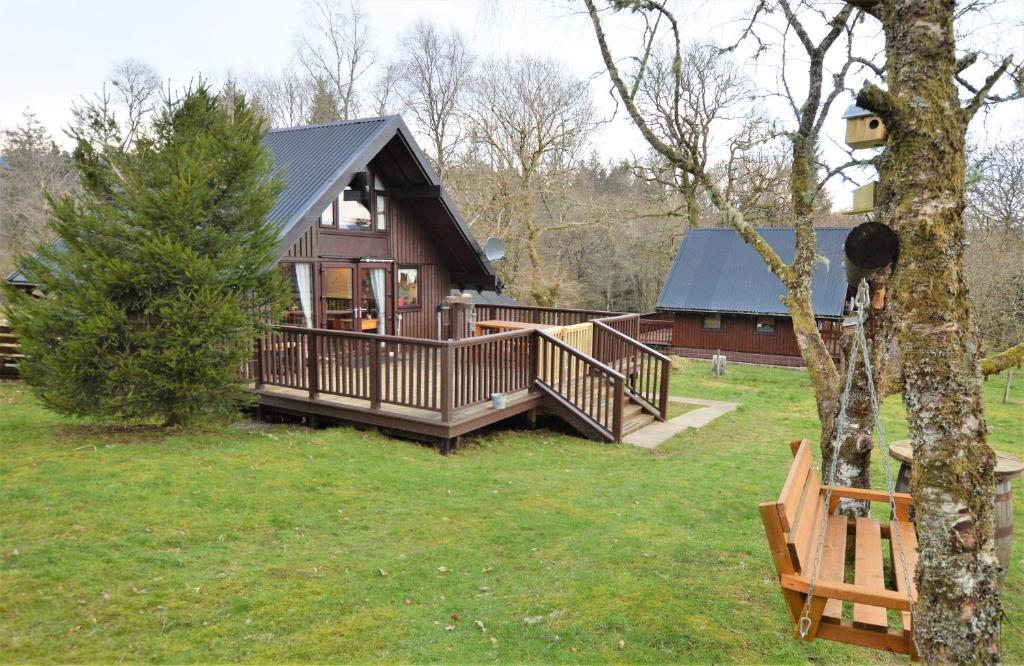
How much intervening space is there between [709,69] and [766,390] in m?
14.1

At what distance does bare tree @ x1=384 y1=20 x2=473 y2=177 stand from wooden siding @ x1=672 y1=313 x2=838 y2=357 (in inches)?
457

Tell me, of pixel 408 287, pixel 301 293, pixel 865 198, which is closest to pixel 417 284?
pixel 408 287

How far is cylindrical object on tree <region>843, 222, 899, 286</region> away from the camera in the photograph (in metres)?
3.16

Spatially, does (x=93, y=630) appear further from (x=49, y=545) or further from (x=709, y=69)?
(x=709, y=69)

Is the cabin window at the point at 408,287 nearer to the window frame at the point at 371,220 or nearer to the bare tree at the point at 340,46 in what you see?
the window frame at the point at 371,220

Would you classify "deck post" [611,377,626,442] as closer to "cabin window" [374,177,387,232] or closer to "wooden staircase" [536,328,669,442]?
"wooden staircase" [536,328,669,442]

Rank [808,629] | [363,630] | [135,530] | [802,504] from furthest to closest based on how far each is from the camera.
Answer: [135,530]
[363,630]
[802,504]
[808,629]

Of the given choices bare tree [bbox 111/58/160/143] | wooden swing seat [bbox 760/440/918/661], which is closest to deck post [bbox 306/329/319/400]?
bare tree [bbox 111/58/160/143]

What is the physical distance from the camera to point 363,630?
4.04m

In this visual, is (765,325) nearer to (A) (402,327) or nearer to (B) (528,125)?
(B) (528,125)

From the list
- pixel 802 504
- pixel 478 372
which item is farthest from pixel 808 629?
pixel 478 372

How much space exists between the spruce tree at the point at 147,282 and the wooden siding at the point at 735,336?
1847cm

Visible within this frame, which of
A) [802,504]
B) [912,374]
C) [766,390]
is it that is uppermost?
[912,374]

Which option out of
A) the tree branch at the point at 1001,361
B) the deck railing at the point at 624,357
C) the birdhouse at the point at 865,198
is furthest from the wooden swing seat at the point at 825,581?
the deck railing at the point at 624,357
